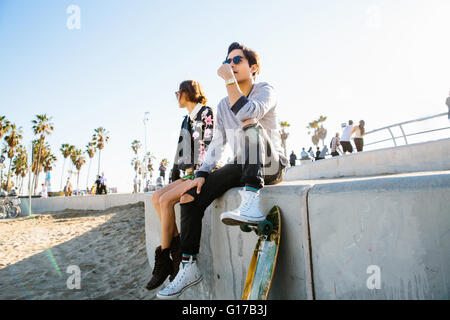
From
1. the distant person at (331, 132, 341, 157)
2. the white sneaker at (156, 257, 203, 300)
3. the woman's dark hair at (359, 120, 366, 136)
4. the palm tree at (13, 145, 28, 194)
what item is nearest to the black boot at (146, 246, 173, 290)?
the white sneaker at (156, 257, 203, 300)

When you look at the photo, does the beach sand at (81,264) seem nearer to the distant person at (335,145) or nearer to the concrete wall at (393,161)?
the concrete wall at (393,161)

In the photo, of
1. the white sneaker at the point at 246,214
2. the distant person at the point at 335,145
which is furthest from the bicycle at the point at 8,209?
the white sneaker at the point at 246,214

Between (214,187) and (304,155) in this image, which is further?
(304,155)

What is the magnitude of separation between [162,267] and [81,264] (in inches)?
149

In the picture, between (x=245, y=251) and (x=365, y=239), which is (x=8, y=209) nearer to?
(x=245, y=251)

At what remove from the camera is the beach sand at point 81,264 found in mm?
4141

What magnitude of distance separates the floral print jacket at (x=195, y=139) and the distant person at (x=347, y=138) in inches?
387

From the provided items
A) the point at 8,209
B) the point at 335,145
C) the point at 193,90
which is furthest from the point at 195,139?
the point at 8,209

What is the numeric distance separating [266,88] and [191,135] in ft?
4.13

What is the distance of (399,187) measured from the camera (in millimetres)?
1249

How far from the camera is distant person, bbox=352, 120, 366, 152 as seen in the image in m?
11.4

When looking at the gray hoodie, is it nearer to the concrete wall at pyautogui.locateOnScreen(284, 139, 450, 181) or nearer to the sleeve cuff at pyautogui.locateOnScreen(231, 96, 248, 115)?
the sleeve cuff at pyautogui.locateOnScreen(231, 96, 248, 115)

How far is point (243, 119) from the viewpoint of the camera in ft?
6.90
